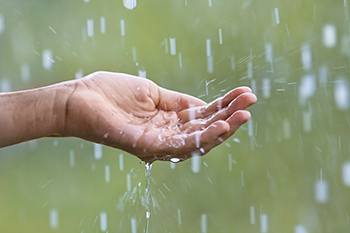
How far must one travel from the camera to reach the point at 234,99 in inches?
37.8

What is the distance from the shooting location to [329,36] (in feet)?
7.17

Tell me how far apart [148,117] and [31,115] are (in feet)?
1.08

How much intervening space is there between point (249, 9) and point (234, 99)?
1.38 metres

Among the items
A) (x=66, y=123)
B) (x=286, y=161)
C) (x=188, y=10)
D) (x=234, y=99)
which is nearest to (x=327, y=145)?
(x=286, y=161)

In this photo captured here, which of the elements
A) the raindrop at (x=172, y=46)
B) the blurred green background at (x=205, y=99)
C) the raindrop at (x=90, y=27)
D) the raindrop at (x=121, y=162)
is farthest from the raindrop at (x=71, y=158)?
the raindrop at (x=172, y=46)

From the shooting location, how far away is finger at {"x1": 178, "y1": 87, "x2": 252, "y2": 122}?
0.97 m

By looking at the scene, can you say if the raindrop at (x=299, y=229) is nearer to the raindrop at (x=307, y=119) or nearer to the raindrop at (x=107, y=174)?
the raindrop at (x=307, y=119)

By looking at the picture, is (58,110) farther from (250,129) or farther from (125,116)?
(250,129)

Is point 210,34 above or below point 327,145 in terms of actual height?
above

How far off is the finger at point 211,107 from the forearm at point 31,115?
0.34 meters

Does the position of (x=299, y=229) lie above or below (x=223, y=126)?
below

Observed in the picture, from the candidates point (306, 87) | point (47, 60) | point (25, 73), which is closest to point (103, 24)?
point (47, 60)

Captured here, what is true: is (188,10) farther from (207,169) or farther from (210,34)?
(207,169)

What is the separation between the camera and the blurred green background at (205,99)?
2.08 metres
